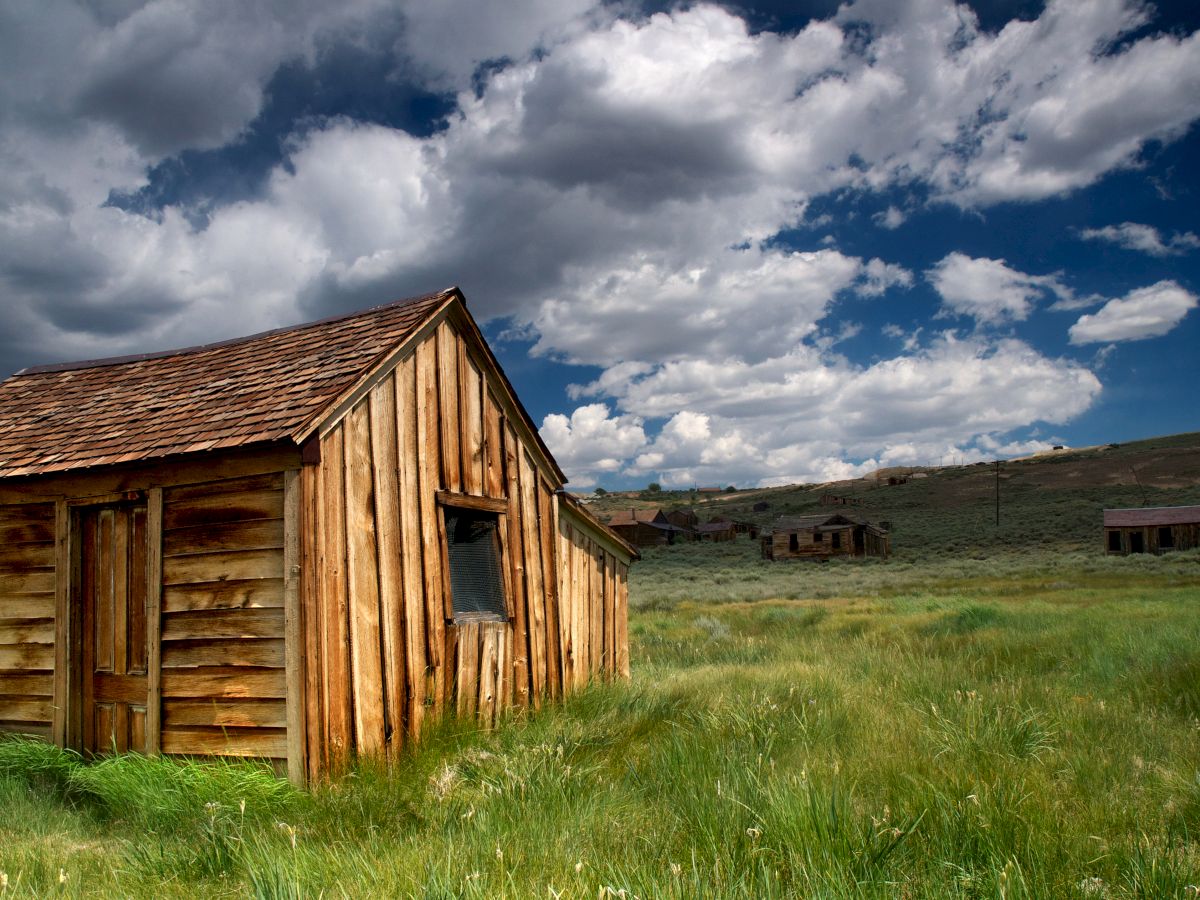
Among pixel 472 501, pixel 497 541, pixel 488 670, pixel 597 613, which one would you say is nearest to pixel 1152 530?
pixel 597 613

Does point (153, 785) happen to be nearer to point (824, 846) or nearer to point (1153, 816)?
point (824, 846)

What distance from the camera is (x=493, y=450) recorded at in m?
9.47

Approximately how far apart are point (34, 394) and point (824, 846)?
453 inches

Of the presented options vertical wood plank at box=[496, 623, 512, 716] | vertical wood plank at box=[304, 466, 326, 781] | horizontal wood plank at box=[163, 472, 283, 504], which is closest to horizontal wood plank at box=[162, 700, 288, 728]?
vertical wood plank at box=[304, 466, 326, 781]

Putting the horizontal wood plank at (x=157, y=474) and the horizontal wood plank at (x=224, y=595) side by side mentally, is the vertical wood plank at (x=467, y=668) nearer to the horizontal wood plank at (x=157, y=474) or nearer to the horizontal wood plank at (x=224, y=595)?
the horizontal wood plank at (x=224, y=595)

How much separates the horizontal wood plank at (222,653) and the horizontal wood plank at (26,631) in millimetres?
1782

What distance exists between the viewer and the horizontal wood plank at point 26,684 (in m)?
8.16

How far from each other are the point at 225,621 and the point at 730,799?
4556mm

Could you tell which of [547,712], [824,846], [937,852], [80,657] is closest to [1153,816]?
[937,852]

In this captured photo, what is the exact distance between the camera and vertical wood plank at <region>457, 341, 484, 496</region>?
29.5 ft

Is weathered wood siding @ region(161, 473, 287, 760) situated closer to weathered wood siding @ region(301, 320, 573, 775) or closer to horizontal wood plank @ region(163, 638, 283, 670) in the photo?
horizontal wood plank @ region(163, 638, 283, 670)

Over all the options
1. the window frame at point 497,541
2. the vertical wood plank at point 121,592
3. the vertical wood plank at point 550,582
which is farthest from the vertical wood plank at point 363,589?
the vertical wood plank at point 550,582

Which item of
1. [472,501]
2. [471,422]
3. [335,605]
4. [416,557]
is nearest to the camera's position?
[335,605]

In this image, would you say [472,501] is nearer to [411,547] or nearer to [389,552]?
[411,547]
